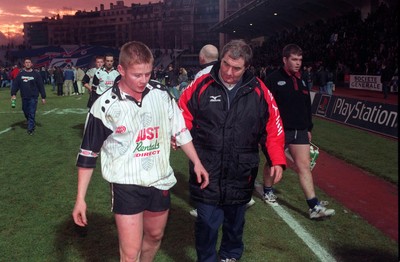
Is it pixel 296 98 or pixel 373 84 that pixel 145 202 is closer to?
pixel 296 98

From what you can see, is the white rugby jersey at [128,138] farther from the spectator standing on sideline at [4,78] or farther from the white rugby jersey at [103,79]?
the spectator standing on sideline at [4,78]

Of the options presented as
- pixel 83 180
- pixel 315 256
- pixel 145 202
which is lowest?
pixel 315 256

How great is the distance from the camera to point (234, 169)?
3.73 m

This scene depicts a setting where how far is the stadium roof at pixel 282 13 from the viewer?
3534cm

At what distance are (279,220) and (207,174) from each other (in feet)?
7.82

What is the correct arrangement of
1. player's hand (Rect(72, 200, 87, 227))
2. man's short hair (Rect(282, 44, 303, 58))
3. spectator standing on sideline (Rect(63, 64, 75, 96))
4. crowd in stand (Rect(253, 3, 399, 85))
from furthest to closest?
1. spectator standing on sideline (Rect(63, 64, 75, 96))
2. crowd in stand (Rect(253, 3, 399, 85))
3. man's short hair (Rect(282, 44, 303, 58))
4. player's hand (Rect(72, 200, 87, 227))

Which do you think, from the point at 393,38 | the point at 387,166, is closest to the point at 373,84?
the point at 393,38

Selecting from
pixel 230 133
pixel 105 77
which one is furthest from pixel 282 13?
pixel 230 133

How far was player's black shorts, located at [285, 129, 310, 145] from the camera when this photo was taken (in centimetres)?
548

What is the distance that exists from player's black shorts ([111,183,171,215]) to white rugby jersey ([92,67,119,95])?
22.2 ft

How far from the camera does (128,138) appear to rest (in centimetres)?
306

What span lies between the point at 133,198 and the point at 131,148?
1.24 ft

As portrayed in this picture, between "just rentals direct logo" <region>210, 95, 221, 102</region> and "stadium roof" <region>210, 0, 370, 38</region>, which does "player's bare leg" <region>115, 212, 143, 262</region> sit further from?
"stadium roof" <region>210, 0, 370, 38</region>

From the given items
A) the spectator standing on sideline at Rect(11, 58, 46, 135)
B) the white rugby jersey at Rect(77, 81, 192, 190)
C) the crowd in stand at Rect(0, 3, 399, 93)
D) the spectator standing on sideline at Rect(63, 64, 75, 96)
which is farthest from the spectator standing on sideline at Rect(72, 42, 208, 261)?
the spectator standing on sideline at Rect(63, 64, 75, 96)
